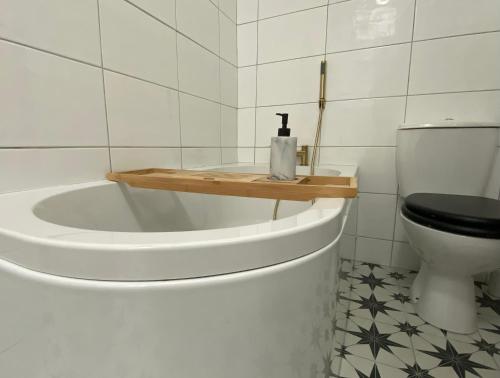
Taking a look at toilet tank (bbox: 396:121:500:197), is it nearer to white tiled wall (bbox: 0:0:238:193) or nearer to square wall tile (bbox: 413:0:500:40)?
square wall tile (bbox: 413:0:500:40)

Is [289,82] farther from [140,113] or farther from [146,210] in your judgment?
[146,210]

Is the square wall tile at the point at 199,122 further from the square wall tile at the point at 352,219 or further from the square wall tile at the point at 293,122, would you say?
the square wall tile at the point at 352,219

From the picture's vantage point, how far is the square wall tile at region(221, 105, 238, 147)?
1.51 m

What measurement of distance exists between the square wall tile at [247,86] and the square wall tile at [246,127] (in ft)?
0.14

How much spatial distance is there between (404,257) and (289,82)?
3.68 ft

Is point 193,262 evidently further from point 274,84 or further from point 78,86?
point 274,84

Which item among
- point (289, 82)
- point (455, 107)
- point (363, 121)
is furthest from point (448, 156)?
point (289, 82)

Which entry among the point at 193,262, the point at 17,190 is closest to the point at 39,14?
the point at 17,190

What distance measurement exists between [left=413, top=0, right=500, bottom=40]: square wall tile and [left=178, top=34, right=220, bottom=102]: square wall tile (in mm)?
970

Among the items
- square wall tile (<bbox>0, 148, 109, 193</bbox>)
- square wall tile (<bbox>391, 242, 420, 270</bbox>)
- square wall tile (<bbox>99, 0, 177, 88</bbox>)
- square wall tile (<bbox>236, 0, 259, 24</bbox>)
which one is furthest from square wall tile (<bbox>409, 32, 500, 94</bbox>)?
square wall tile (<bbox>0, 148, 109, 193</bbox>)

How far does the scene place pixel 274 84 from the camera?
154cm

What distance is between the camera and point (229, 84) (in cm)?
154

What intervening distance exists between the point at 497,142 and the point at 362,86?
1.98ft

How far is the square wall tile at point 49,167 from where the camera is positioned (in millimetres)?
624
